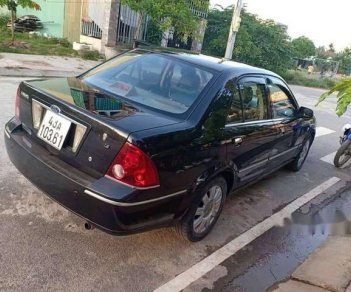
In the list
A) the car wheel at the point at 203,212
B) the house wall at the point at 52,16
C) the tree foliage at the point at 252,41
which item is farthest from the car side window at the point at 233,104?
the tree foliage at the point at 252,41

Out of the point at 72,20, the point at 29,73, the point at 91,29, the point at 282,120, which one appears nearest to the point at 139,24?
the point at 91,29

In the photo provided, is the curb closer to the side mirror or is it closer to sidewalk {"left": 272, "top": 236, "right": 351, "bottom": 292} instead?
the side mirror

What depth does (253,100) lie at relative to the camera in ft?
12.8

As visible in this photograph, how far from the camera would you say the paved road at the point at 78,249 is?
9.16 ft

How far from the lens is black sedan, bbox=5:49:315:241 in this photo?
265 centimetres

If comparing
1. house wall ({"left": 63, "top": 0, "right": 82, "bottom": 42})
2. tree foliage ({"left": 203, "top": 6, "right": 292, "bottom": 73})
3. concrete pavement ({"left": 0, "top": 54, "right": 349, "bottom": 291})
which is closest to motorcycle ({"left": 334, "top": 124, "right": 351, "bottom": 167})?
concrete pavement ({"left": 0, "top": 54, "right": 349, "bottom": 291})

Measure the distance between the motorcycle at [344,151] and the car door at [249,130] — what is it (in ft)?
8.85

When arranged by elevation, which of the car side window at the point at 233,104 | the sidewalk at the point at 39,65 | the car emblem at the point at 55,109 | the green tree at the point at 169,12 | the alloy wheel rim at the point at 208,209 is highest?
the green tree at the point at 169,12

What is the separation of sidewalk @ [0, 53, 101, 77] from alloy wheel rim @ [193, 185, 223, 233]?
7.57 meters

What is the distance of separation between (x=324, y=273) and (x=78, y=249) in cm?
203

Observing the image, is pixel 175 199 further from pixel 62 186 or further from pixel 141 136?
pixel 62 186

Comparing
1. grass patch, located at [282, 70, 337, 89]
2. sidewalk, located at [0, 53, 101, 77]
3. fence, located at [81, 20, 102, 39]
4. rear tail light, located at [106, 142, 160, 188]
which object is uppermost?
rear tail light, located at [106, 142, 160, 188]

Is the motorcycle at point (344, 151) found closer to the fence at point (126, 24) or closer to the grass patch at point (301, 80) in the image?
the fence at point (126, 24)

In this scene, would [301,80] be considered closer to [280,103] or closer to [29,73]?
[29,73]
